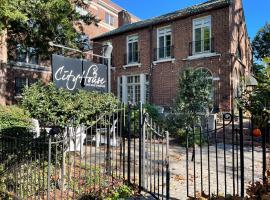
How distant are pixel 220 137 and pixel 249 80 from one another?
8667mm

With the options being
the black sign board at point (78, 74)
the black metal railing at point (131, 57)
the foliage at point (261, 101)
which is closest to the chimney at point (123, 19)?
the black metal railing at point (131, 57)

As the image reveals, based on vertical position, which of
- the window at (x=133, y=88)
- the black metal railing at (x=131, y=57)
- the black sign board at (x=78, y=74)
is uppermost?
the black metal railing at (x=131, y=57)

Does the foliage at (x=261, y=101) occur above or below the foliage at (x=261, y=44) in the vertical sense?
below

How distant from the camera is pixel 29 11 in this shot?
1234 cm

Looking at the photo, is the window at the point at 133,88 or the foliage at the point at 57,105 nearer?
the foliage at the point at 57,105

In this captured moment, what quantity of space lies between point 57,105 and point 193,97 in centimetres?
777

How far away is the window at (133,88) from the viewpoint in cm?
2214

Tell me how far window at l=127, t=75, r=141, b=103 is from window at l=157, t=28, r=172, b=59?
2671mm

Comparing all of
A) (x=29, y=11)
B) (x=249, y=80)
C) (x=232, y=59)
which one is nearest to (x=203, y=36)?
(x=232, y=59)

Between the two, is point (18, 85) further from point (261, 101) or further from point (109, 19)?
point (261, 101)

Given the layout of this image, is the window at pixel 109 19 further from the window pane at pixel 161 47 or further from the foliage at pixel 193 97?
the foliage at pixel 193 97

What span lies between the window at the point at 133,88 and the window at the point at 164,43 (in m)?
2.67

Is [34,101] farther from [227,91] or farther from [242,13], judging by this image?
[242,13]

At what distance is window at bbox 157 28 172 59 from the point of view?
67.1ft
